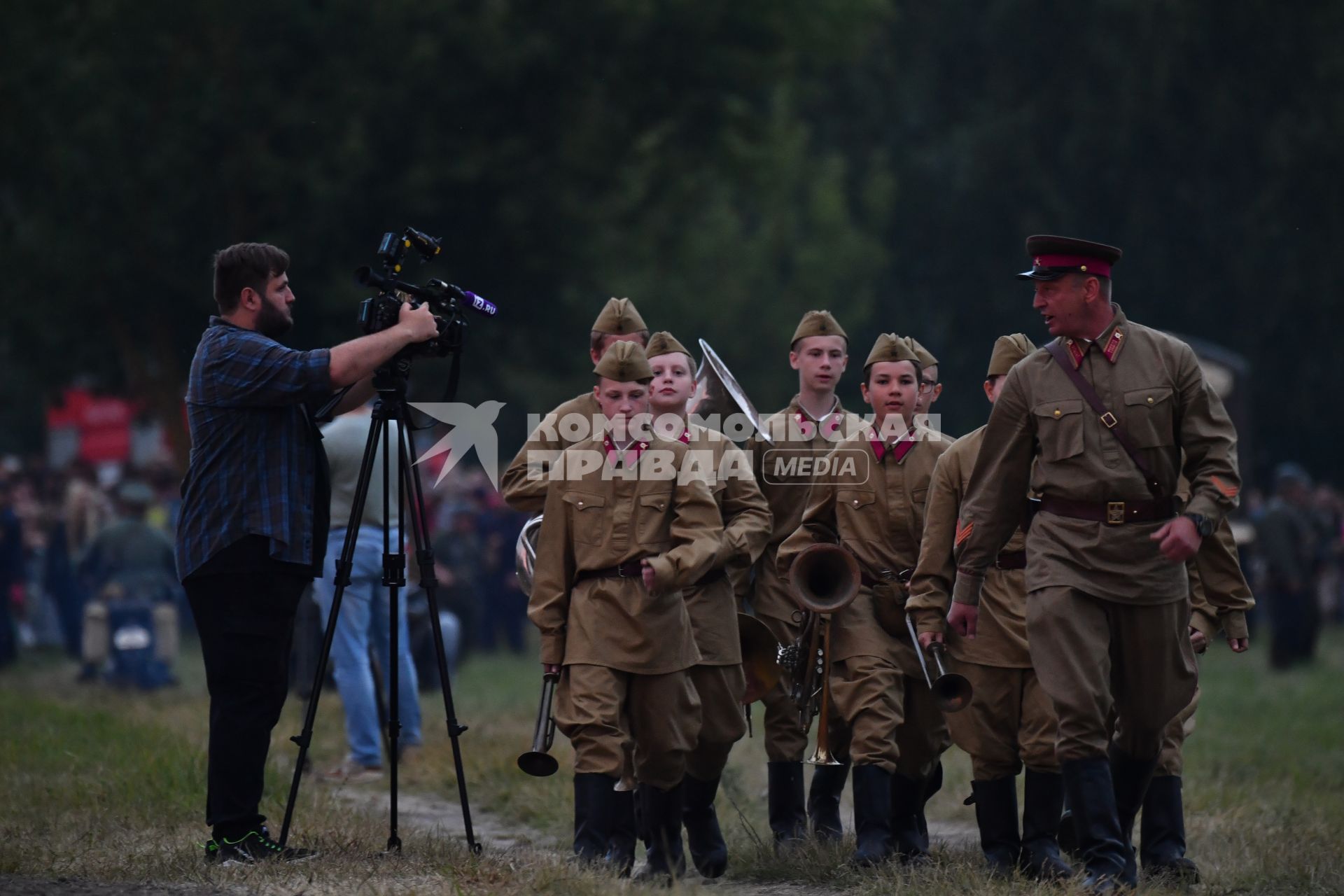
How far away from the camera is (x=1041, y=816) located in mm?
8000

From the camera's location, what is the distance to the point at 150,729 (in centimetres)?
1168

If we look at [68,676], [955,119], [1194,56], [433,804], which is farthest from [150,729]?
[955,119]

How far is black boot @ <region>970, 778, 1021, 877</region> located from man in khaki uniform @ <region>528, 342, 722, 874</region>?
122 centimetres

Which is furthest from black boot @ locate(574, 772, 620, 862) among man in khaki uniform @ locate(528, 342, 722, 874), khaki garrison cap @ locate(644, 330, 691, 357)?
khaki garrison cap @ locate(644, 330, 691, 357)

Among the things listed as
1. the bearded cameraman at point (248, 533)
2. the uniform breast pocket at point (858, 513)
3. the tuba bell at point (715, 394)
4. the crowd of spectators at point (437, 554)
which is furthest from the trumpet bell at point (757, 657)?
the crowd of spectators at point (437, 554)

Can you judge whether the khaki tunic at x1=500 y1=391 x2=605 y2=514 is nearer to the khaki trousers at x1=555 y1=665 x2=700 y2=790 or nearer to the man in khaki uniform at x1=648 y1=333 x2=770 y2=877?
the man in khaki uniform at x1=648 y1=333 x2=770 y2=877

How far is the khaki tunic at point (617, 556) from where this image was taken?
7926 mm

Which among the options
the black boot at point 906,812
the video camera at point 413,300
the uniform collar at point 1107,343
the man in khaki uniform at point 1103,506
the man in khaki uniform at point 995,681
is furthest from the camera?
the black boot at point 906,812

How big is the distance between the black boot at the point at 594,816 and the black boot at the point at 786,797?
133 cm

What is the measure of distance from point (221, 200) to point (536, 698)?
27.9ft

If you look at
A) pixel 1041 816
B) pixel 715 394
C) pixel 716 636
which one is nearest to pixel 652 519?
pixel 716 636

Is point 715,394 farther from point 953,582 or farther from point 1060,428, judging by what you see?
point 1060,428

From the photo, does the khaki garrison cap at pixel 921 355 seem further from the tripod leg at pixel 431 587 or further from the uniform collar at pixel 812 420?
the tripod leg at pixel 431 587

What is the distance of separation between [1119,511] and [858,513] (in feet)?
5.50
